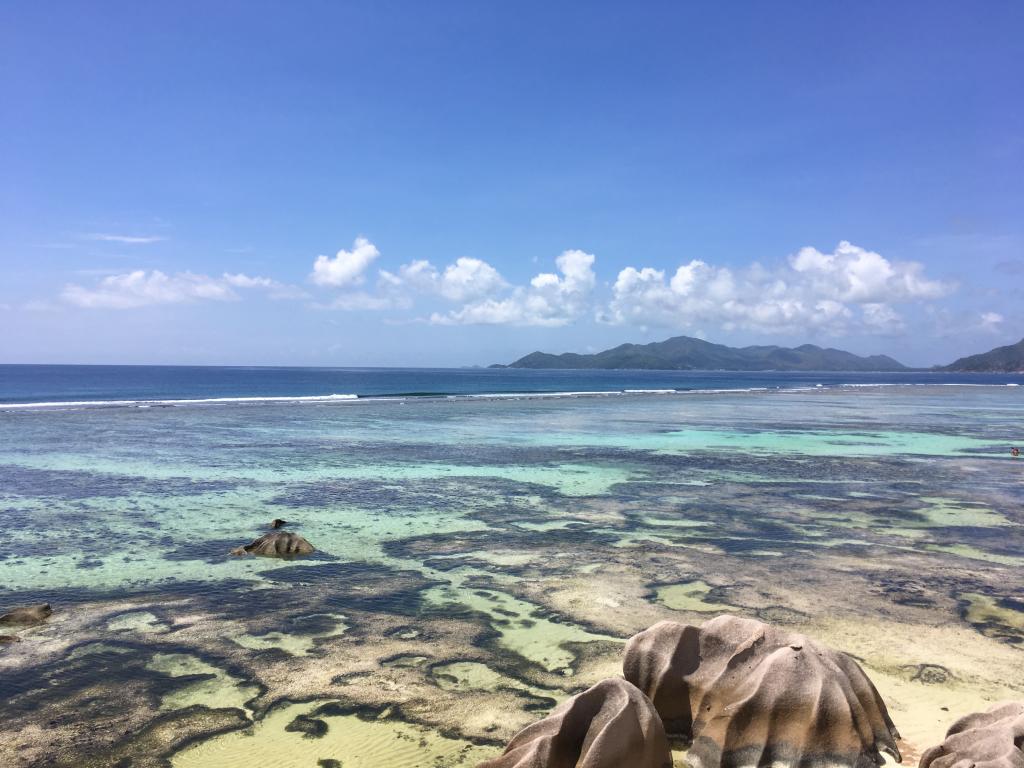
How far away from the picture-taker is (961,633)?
8.64 meters

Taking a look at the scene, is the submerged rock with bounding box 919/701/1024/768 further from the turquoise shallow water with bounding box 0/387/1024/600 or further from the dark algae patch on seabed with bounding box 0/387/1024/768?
the turquoise shallow water with bounding box 0/387/1024/600

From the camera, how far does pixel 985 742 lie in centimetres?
494

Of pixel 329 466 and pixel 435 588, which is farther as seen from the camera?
pixel 329 466

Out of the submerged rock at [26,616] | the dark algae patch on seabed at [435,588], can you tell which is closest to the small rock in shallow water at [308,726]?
the dark algae patch on seabed at [435,588]

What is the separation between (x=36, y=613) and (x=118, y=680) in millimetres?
2545

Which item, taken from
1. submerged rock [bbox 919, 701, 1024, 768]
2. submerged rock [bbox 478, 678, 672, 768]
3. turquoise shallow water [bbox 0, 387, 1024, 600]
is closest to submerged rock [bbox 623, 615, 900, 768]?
submerged rock [bbox 919, 701, 1024, 768]

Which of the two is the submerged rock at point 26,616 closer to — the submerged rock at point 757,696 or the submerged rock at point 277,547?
the submerged rock at point 277,547

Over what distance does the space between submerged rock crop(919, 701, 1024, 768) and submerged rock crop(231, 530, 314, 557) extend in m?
9.59

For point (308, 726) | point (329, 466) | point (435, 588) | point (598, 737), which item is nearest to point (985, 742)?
point (598, 737)

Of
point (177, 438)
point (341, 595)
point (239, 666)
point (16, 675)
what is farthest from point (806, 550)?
point (177, 438)

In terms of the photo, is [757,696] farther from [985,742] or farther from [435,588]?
[435,588]

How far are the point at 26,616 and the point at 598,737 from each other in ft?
25.1

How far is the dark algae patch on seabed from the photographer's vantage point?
6512mm

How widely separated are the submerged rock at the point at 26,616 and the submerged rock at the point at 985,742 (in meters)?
9.58
